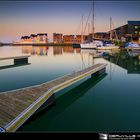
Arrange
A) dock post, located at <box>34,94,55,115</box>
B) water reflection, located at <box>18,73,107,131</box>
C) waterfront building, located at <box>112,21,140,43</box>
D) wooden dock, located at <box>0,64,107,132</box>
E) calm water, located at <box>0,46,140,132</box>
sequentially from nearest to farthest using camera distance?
wooden dock, located at <box>0,64,107,132</box> < calm water, located at <box>0,46,140,132</box> < water reflection, located at <box>18,73,107,131</box> < dock post, located at <box>34,94,55,115</box> < waterfront building, located at <box>112,21,140,43</box>

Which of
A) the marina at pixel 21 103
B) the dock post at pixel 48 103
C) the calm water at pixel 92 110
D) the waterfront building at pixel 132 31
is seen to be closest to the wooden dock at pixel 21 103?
the marina at pixel 21 103

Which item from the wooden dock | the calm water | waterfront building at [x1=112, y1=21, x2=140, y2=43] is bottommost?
the calm water

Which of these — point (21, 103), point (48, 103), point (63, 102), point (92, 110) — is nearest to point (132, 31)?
point (63, 102)

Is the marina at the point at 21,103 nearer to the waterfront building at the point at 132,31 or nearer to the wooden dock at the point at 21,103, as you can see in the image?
the wooden dock at the point at 21,103

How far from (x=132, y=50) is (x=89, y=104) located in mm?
33234

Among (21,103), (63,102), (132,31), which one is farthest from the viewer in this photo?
(132,31)

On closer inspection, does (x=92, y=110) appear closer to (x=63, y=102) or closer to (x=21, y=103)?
(x=63, y=102)

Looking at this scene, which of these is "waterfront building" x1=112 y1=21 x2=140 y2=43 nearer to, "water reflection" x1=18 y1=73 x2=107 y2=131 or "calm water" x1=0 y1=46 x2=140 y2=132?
"water reflection" x1=18 y1=73 x2=107 y2=131

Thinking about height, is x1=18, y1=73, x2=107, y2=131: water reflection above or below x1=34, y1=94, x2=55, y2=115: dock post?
below

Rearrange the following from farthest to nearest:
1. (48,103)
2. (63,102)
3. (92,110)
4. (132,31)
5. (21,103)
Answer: (132,31) → (63,102) → (48,103) → (92,110) → (21,103)

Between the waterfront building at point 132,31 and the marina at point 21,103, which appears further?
the waterfront building at point 132,31

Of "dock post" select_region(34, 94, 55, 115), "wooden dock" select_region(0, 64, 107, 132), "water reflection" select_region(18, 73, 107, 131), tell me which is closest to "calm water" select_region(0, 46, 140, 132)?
"water reflection" select_region(18, 73, 107, 131)

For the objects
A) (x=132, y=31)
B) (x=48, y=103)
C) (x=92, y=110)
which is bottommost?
(x=92, y=110)

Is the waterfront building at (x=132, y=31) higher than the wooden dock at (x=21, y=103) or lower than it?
higher
